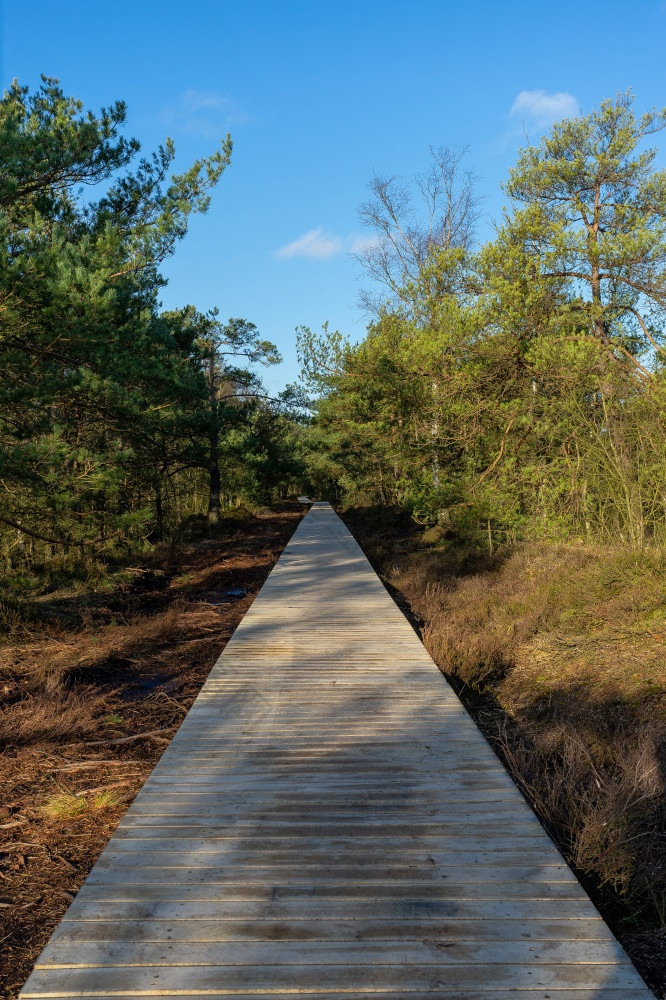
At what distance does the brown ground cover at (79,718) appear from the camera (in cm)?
339

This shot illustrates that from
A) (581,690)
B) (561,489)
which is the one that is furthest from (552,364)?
(581,690)

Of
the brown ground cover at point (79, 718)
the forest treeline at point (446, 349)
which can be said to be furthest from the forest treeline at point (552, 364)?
the brown ground cover at point (79, 718)

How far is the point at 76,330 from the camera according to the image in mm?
7980

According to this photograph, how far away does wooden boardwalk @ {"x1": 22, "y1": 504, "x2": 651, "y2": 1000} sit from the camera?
2.37 meters

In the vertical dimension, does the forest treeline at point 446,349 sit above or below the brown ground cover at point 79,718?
above

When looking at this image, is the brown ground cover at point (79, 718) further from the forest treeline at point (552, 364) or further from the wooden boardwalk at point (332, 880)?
the forest treeline at point (552, 364)

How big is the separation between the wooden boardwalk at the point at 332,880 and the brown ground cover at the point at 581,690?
36 centimetres

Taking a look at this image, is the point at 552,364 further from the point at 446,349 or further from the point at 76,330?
the point at 76,330

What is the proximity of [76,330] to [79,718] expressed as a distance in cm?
454

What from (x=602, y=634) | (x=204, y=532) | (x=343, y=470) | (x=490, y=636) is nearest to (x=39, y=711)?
(x=490, y=636)

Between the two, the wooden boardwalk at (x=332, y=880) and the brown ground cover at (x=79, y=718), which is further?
the brown ground cover at (x=79, y=718)

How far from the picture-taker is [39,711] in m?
5.59

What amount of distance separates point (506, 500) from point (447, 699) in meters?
5.51

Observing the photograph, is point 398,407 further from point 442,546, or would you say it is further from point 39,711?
point 39,711
